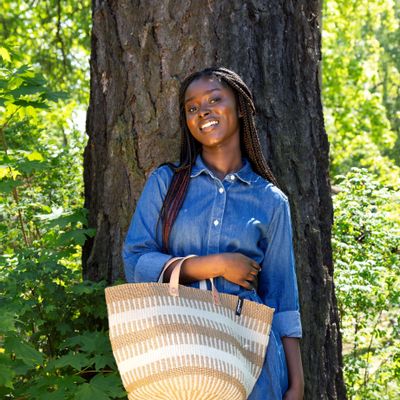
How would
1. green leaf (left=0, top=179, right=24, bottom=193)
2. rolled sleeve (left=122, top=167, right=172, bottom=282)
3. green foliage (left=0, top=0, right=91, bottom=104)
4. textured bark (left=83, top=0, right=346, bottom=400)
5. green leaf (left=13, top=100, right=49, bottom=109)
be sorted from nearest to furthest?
rolled sleeve (left=122, top=167, right=172, bottom=282), green leaf (left=0, top=179, right=24, bottom=193), textured bark (left=83, top=0, right=346, bottom=400), green leaf (left=13, top=100, right=49, bottom=109), green foliage (left=0, top=0, right=91, bottom=104)

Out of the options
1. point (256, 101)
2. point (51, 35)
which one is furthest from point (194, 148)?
point (51, 35)

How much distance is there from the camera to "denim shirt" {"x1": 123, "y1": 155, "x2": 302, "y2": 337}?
119 inches

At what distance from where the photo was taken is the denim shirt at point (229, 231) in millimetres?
3016

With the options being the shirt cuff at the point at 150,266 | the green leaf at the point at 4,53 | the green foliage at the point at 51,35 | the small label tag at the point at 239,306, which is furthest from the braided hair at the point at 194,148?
the green foliage at the point at 51,35

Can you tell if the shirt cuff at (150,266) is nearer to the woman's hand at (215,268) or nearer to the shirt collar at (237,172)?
the woman's hand at (215,268)

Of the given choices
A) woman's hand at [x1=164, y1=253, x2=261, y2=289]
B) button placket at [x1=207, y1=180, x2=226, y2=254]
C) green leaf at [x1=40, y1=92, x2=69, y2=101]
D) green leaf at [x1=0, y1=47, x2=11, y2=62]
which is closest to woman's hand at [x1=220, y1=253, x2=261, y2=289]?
woman's hand at [x1=164, y1=253, x2=261, y2=289]

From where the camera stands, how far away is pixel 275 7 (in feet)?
13.8

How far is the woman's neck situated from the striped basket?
604mm

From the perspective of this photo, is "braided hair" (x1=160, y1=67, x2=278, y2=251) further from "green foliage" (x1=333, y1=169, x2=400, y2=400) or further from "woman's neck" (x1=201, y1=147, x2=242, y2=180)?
"green foliage" (x1=333, y1=169, x2=400, y2=400)

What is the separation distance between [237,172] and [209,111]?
268 mm

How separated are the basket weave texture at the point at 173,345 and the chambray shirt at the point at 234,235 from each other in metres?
0.26

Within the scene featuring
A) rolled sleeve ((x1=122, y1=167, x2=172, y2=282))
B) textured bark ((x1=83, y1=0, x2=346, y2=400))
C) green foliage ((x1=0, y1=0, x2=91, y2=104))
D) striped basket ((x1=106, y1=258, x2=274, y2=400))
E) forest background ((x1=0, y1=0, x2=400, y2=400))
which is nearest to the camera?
striped basket ((x1=106, y1=258, x2=274, y2=400))

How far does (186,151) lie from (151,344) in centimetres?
94

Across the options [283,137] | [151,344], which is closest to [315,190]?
[283,137]
